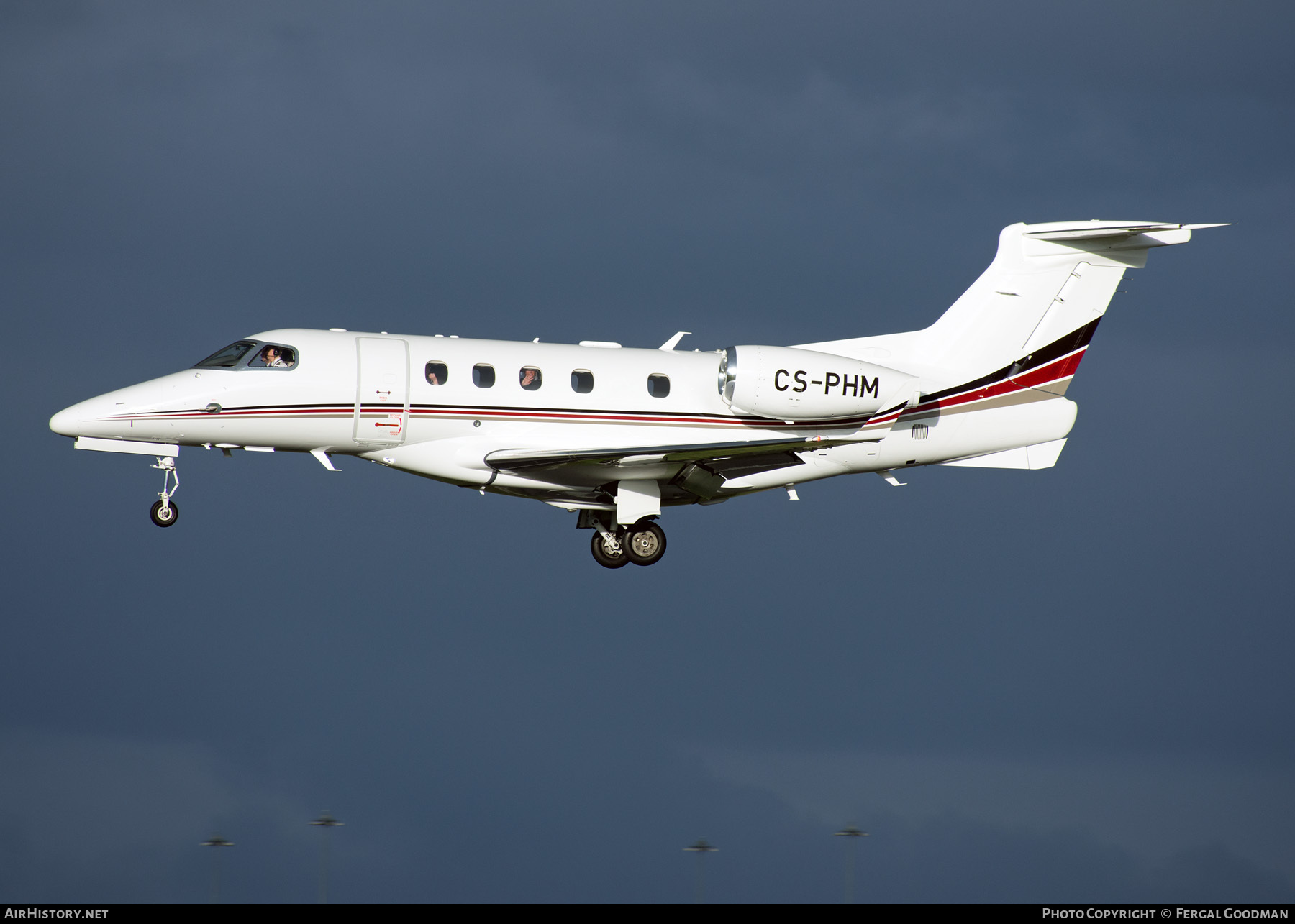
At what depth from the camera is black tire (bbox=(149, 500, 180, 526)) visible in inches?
992

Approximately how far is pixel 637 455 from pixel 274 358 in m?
6.01

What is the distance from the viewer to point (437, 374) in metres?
25.1

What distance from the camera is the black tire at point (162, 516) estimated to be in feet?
82.6

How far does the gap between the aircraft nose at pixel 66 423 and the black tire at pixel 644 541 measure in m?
9.05

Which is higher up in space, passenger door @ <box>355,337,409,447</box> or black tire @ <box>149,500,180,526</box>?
passenger door @ <box>355,337,409,447</box>

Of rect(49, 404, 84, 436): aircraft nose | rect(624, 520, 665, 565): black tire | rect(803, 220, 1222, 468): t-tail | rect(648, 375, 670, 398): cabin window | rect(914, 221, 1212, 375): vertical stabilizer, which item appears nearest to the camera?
rect(49, 404, 84, 436): aircraft nose

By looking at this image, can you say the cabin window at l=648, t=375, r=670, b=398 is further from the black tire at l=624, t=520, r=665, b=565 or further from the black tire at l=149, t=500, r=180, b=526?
the black tire at l=149, t=500, r=180, b=526

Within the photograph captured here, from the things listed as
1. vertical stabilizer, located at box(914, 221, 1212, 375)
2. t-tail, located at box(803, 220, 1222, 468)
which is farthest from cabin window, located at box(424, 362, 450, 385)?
vertical stabilizer, located at box(914, 221, 1212, 375)

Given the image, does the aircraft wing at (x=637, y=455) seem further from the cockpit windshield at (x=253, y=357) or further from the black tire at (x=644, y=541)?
the cockpit windshield at (x=253, y=357)

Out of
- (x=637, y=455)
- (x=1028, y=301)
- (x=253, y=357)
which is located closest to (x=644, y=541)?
(x=637, y=455)

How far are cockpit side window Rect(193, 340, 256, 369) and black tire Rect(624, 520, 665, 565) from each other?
699cm

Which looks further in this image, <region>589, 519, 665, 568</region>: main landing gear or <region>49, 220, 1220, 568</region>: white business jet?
<region>589, 519, 665, 568</region>: main landing gear
